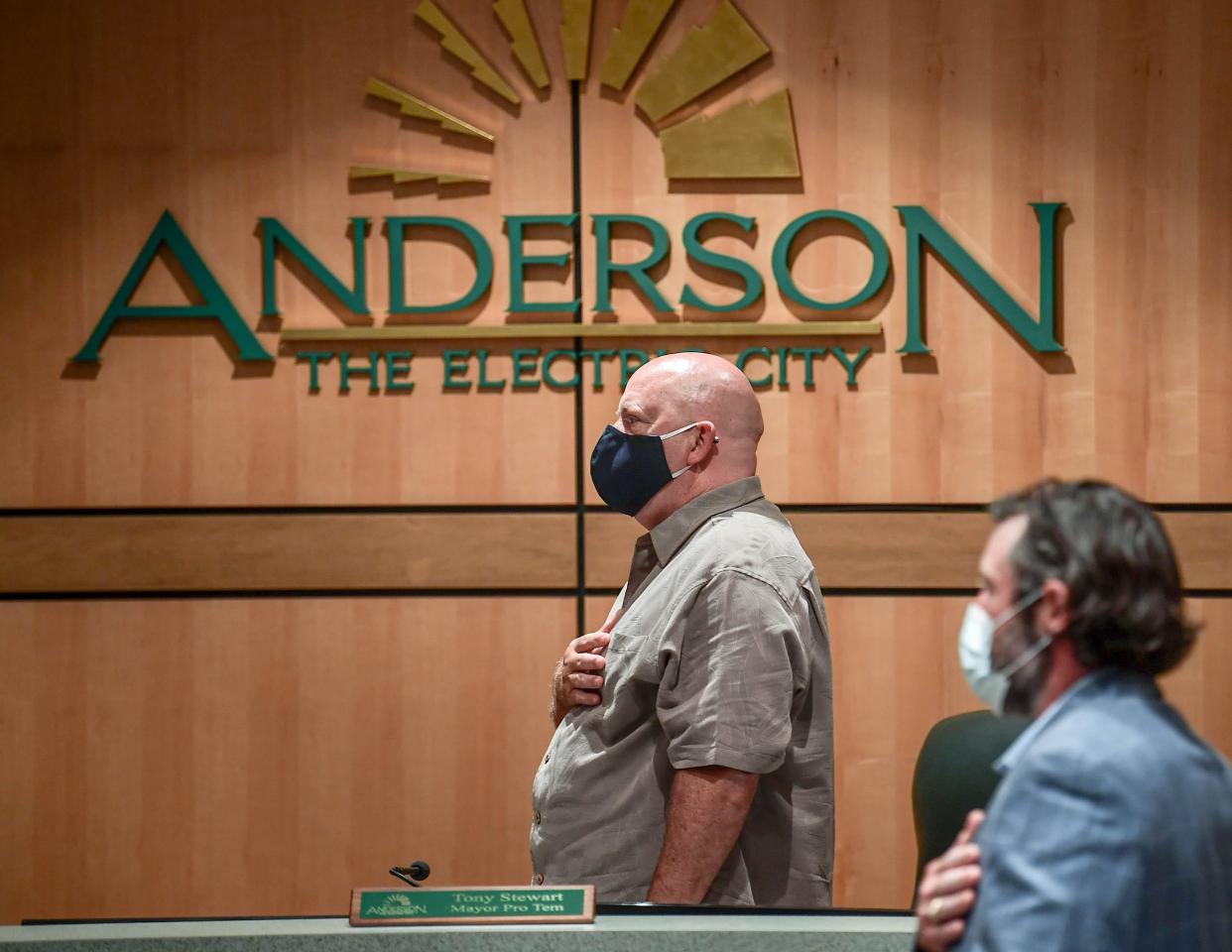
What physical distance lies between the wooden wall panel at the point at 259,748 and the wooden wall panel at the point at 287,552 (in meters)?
0.06

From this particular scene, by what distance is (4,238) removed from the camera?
10.6 ft

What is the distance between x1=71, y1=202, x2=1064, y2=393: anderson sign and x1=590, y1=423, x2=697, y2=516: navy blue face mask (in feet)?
3.71

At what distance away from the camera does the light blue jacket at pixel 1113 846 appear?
2.88 feet

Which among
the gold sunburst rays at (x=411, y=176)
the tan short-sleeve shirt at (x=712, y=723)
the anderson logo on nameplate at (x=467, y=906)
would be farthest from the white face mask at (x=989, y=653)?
the gold sunburst rays at (x=411, y=176)

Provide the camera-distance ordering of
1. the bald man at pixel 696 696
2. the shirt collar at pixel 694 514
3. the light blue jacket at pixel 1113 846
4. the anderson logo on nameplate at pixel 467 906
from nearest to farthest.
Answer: the light blue jacket at pixel 1113 846 < the anderson logo on nameplate at pixel 467 906 < the bald man at pixel 696 696 < the shirt collar at pixel 694 514

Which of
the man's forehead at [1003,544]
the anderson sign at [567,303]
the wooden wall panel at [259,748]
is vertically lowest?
the wooden wall panel at [259,748]

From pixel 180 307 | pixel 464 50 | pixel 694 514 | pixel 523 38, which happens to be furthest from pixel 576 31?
pixel 694 514

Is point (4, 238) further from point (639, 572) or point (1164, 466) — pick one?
point (1164, 466)

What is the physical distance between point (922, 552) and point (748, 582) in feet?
4.86

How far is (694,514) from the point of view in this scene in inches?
77.9

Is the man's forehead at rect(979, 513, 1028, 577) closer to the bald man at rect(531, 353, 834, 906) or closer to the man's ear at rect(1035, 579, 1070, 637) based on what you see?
the man's ear at rect(1035, 579, 1070, 637)

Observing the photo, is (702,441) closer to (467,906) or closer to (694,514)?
(694,514)

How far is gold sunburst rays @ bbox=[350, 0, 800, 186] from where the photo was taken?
10.3ft

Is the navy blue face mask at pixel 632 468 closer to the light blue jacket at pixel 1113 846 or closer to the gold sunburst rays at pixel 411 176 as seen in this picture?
the light blue jacket at pixel 1113 846
